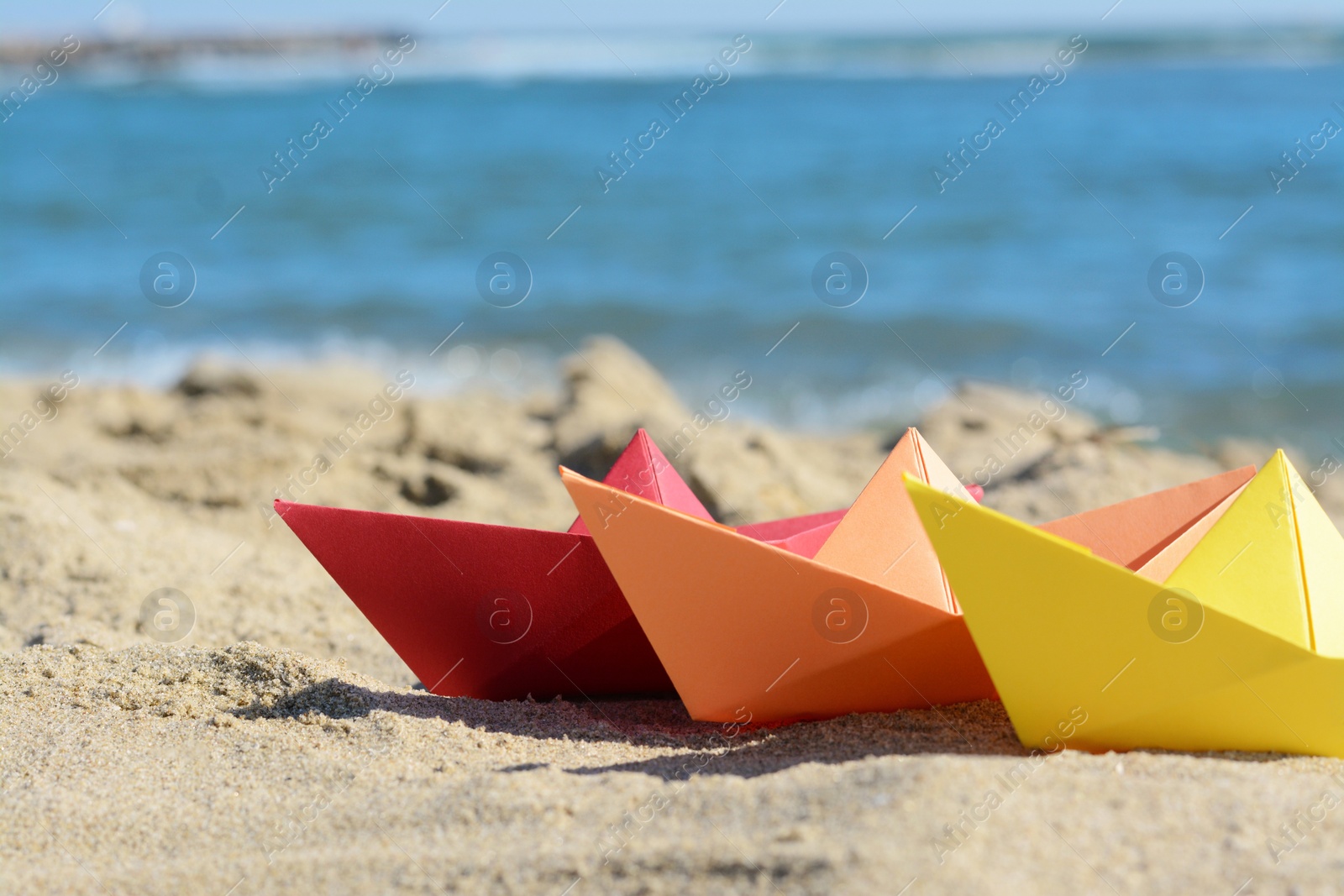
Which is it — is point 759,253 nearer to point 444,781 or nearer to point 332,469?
point 332,469

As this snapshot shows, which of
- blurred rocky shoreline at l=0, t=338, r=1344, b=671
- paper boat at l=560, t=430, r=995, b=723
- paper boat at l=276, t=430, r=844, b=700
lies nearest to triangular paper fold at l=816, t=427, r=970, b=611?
paper boat at l=560, t=430, r=995, b=723

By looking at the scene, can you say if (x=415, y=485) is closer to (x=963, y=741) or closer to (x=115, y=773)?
(x=115, y=773)

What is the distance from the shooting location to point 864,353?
7836 millimetres

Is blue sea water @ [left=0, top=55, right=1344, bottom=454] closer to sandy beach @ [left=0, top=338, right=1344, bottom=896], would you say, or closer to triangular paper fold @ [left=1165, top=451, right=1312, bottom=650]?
sandy beach @ [left=0, top=338, right=1344, bottom=896]

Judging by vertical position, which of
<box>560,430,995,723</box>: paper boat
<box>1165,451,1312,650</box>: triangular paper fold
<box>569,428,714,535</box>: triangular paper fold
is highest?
<box>569,428,714,535</box>: triangular paper fold

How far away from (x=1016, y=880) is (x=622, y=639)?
3.41ft

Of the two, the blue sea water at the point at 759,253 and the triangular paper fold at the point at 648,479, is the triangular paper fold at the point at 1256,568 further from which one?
the blue sea water at the point at 759,253

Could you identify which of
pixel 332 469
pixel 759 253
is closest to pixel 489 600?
pixel 332 469

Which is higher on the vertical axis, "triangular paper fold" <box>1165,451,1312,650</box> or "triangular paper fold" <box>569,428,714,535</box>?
"triangular paper fold" <box>569,428,714,535</box>

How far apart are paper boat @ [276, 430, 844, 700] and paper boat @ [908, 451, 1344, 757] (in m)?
0.70

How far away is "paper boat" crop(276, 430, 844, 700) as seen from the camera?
217 centimetres

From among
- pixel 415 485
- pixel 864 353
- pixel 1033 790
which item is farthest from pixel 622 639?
pixel 864 353

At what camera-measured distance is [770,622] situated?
1979mm

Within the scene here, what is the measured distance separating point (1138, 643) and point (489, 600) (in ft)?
4.06
